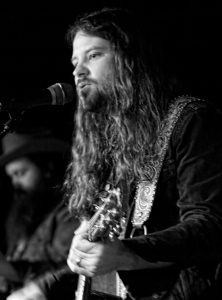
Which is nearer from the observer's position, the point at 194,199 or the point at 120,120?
the point at 194,199

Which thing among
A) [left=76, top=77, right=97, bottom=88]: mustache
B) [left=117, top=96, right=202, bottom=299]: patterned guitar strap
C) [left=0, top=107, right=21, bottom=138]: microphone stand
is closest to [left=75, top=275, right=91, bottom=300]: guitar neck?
[left=117, top=96, right=202, bottom=299]: patterned guitar strap

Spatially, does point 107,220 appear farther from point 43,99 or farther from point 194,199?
point 43,99

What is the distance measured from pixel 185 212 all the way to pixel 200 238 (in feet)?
0.56

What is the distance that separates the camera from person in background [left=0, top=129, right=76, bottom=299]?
4449 millimetres

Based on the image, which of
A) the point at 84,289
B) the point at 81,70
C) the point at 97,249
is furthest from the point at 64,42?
the point at 97,249

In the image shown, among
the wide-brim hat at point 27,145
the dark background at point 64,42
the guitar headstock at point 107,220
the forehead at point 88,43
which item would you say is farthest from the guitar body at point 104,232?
the wide-brim hat at point 27,145

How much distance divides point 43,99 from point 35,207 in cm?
266

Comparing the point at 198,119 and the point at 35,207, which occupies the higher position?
the point at 198,119

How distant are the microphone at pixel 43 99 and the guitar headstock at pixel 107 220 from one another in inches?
17.7

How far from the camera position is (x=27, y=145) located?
5.21 m

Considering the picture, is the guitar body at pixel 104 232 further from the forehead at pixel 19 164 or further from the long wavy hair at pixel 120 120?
the forehead at pixel 19 164

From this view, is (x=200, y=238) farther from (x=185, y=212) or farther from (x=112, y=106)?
(x=112, y=106)

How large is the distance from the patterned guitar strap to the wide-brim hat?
97.1 inches

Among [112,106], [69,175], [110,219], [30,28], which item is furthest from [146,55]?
[30,28]
